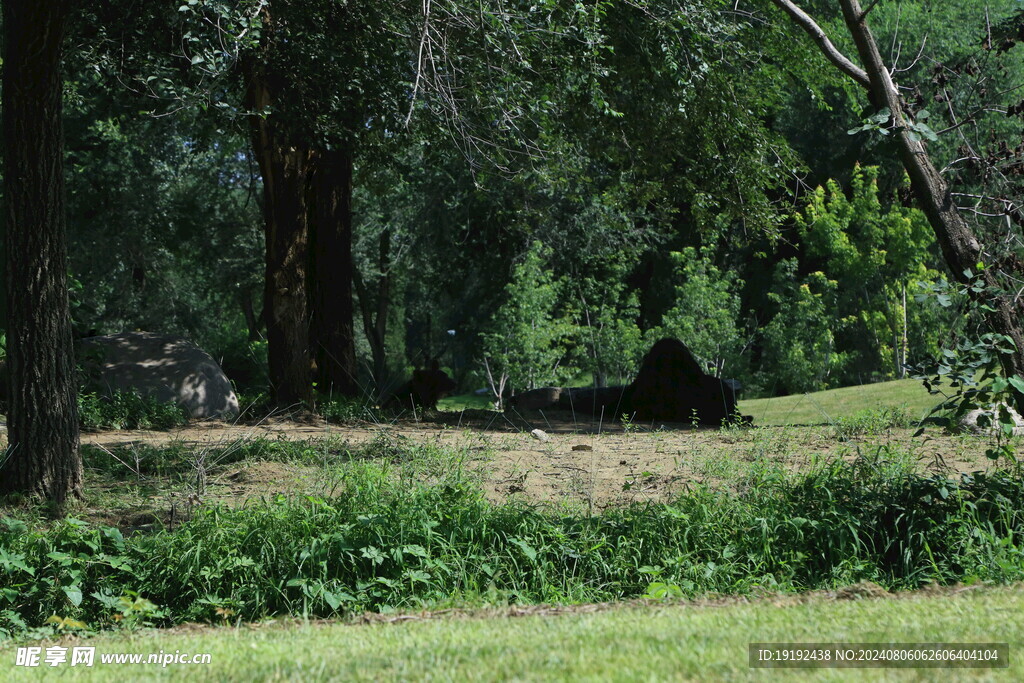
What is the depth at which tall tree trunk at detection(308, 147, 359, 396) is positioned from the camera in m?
12.8

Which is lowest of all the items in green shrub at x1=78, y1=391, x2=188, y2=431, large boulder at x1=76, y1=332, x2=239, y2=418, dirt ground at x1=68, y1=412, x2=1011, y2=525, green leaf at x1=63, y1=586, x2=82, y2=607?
green leaf at x1=63, y1=586, x2=82, y2=607

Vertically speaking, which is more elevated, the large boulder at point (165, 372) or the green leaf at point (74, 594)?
the large boulder at point (165, 372)

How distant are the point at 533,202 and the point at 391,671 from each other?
17022 millimetres

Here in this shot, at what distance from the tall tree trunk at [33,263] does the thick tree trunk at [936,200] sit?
521 centimetres

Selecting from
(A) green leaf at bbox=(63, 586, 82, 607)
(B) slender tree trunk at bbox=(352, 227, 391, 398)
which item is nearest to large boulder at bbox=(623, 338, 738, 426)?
(A) green leaf at bbox=(63, 586, 82, 607)

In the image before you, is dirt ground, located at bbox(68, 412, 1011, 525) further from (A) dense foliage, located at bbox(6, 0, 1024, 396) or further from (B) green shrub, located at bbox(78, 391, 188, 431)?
(A) dense foliage, located at bbox(6, 0, 1024, 396)

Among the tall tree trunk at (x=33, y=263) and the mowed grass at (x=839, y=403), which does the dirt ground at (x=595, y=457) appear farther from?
the mowed grass at (x=839, y=403)

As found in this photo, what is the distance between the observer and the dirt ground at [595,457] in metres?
6.22

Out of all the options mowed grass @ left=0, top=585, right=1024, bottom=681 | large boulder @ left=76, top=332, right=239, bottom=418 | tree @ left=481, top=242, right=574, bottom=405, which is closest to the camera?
mowed grass @ left=0, top=585, right=1024, bottom=681

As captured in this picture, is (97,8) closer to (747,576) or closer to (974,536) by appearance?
(747,576)

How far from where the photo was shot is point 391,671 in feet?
11.0

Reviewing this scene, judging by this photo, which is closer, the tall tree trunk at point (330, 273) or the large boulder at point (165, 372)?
the large boulder at point (165, 372)

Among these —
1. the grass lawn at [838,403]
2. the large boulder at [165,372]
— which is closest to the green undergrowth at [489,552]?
the large boulder at [165,372]

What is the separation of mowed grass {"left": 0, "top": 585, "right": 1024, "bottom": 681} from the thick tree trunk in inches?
86.5
